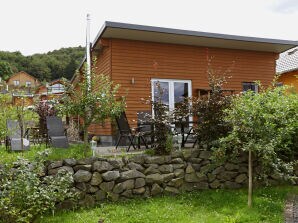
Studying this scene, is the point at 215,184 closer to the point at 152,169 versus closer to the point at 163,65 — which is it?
the point at 152,169

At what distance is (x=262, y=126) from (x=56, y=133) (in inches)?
171

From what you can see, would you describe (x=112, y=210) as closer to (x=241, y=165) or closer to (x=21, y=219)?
(x=21, y=219)

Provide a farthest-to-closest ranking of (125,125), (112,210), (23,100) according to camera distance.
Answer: (23,100) < (125,125) < (112,210)

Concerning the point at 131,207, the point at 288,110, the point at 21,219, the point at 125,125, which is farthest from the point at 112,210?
the point at 288,110

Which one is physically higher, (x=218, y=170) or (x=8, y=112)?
(x=8, y=112)

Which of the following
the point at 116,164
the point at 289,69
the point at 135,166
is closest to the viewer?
the point at 116,164

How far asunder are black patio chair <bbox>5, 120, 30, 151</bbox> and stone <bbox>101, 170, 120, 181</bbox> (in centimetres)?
210

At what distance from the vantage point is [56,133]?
7371 mm

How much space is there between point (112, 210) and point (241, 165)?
2.76 metres

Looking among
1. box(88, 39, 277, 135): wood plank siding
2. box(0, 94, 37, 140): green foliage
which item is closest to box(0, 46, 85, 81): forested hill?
box(88, 39, 277, 135): wood plank siding

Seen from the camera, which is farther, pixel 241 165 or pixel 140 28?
pixel 140 28

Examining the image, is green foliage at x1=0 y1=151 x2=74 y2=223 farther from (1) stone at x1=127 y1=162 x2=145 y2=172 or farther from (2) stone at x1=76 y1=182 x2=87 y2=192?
(1) stone at x1=127 y1=162 x2=145 y2=172

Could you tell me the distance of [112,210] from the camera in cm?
528

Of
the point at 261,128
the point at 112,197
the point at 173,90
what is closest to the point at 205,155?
the point at 261,128
